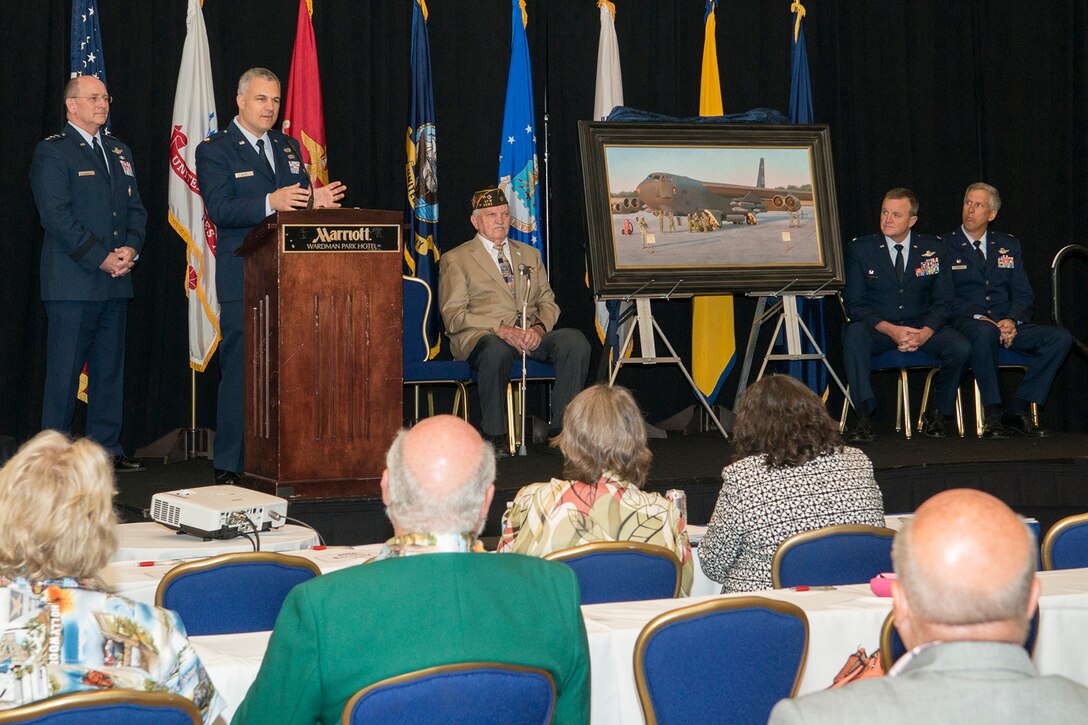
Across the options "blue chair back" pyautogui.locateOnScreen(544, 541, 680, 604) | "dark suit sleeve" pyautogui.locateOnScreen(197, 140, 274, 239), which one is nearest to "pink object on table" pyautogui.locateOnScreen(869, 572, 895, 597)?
"blue chair back" pyautogui.locateOnScreen(544, 541, 680, 604)

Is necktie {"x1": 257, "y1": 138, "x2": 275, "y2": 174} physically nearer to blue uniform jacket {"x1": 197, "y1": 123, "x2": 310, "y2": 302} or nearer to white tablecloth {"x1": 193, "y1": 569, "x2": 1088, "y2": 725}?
blue uniform jacket {"x1": 197, "y1": 123, "x2": 310, "y2": 302}

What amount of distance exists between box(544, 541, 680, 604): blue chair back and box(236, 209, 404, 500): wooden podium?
6.46ft

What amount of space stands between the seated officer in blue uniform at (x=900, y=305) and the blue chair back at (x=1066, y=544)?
11.5ft

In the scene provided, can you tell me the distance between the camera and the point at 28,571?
1694 millimetres

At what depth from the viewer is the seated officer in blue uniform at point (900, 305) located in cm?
641

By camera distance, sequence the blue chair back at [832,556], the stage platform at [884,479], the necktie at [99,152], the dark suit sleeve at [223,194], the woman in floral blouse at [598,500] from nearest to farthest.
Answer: the blue chair back at [832,556] → the woman in floral blouse at [598,500] → the stage platform at [884,479] → the dark suit sleeve at [223,194] → the necktie at [99,152]

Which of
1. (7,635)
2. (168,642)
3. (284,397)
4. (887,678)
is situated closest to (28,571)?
(7,635)

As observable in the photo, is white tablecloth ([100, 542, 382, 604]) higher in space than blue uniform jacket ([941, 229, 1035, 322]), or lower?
lower

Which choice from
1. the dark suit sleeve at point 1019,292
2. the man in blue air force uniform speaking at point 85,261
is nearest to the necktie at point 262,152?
the man in blue air force uniform speaking at point 85,261

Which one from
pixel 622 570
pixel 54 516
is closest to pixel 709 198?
pixel 622 570

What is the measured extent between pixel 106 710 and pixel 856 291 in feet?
19.0

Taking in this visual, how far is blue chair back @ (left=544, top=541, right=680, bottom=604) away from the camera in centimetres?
247

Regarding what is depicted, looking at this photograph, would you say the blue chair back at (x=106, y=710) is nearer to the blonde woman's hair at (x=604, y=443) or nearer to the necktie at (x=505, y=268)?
the blonde woman's hair at (x=604, y=443)

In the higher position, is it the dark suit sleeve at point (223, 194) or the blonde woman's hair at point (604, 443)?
the dark suit sleeve at point (223, 194)
